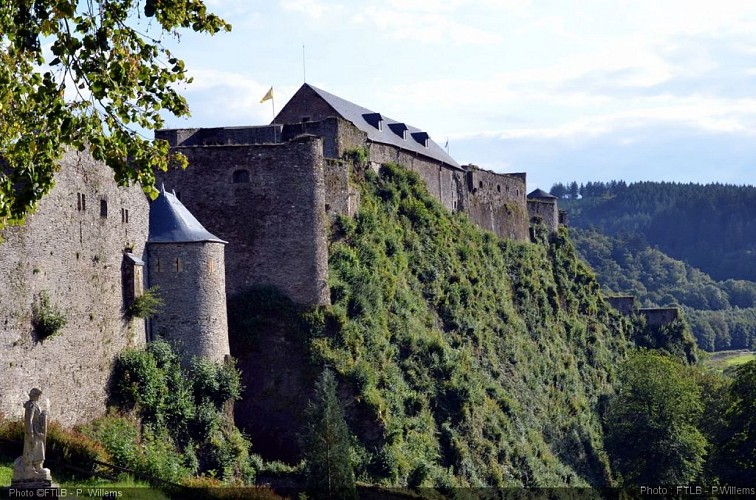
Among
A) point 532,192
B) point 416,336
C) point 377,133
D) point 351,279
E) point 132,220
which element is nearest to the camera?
point 132,220

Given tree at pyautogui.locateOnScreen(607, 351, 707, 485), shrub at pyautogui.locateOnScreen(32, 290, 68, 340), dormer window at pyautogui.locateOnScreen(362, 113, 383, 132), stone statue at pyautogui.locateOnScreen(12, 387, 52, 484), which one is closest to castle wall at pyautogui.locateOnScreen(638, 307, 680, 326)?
tree at pyautogui.locateOnScreen(607, 351, 707, 485)

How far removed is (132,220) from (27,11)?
54.0 feet

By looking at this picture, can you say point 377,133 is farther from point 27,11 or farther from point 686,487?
point 27,11

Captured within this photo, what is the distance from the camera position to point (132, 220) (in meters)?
37.7

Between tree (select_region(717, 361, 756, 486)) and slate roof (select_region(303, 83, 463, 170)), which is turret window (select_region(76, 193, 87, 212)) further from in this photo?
tree (select_region(717, 361, 756, 486))

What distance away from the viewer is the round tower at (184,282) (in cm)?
3841

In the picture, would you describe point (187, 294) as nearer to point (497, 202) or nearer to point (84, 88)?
point (84, 88)

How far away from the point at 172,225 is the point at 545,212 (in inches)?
1908

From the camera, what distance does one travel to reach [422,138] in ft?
234

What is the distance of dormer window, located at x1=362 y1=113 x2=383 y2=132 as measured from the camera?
2563 inches

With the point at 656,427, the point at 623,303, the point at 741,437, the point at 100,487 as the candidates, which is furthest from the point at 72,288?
the point at 623,303

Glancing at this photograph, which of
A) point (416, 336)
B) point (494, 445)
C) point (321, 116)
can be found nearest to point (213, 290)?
point (416, 336)

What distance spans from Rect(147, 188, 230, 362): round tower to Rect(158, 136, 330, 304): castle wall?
4413mm

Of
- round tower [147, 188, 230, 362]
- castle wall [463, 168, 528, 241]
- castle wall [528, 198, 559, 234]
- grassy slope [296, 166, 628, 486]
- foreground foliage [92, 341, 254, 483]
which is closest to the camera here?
foreground foliage [92, 341, 254, 483]
